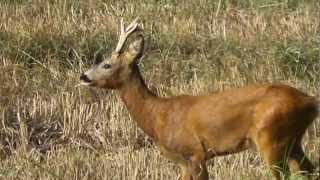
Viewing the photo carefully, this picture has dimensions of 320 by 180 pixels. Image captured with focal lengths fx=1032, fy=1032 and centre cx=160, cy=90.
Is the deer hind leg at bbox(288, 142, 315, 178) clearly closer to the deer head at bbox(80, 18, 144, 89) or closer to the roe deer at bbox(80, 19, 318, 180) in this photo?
the roe deer at bbox(80, 19, 318, 180)

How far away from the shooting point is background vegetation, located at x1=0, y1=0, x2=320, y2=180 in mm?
8125

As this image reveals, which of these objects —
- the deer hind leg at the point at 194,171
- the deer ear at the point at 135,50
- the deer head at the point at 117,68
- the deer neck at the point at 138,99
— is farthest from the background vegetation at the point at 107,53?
the deer ear at the point at 135,50

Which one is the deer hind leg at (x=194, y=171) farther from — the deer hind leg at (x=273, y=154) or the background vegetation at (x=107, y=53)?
the deer hind leg at (x=273, y=154)

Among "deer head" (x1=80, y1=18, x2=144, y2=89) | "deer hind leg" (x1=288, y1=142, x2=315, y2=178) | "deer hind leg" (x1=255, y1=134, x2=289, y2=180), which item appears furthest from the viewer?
"deer head" (x1=80, y1=18, x2=144, y2=89)

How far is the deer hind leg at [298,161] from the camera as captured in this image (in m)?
7.45

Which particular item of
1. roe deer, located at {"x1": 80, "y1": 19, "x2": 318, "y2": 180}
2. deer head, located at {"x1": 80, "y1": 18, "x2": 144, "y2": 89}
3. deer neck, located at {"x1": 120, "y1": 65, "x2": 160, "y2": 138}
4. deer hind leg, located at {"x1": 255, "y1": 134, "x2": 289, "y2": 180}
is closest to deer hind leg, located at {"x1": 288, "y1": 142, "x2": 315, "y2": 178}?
roe deer, located at {"x1": 80, "y1": 19, "x2": 318, "y2": 180}

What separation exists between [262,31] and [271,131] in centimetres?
465

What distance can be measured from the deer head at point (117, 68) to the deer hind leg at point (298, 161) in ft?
4.90

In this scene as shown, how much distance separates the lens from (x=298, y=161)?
7.50 meters

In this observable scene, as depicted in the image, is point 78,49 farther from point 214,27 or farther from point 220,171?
point 220,171

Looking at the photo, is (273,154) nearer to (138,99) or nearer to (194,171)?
(194,171)

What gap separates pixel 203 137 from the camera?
7699mm

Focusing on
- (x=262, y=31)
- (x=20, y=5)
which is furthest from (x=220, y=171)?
(x=20, y=5)

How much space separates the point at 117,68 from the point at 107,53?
2.96 metres
